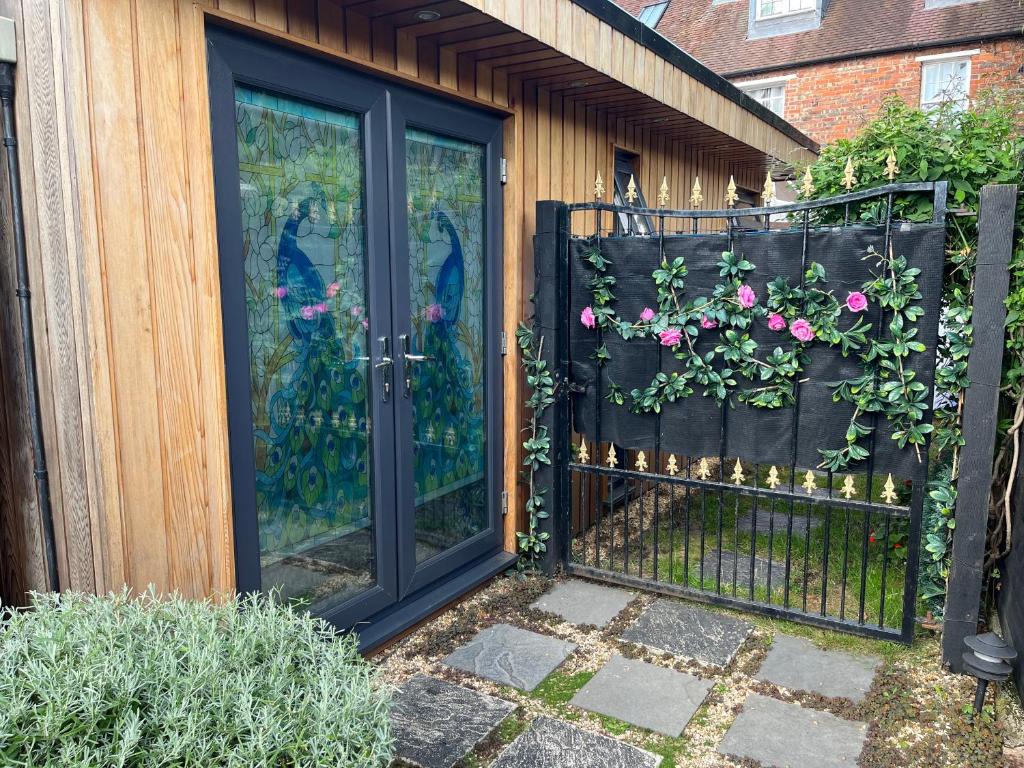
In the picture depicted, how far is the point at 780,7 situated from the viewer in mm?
14531

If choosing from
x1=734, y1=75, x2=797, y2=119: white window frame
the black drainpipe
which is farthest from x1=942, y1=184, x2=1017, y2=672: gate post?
x1=734, y1=75, x2=797, y2=119: white window frame

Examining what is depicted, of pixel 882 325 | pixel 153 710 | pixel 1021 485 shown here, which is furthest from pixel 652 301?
pixel 153 710

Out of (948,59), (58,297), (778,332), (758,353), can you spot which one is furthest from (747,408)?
(948,59)

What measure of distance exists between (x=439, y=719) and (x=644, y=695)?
0.77 meters

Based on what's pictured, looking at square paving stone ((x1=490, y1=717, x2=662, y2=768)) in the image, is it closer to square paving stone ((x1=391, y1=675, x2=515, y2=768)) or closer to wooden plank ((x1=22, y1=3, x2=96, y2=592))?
square paving stone ((x1=391, y1=675, x2=515, y2=768))

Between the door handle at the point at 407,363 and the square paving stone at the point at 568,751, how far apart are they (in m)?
1.41

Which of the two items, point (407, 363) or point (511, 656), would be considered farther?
A: point (407, 363)

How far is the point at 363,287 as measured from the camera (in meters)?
2.96

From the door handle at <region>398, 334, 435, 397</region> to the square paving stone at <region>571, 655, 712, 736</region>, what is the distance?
139 centimetres

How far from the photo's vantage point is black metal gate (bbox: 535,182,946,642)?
2.98 meters

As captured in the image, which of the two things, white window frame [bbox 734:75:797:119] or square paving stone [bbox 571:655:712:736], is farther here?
white window frame [bbox 734:75:797:119]

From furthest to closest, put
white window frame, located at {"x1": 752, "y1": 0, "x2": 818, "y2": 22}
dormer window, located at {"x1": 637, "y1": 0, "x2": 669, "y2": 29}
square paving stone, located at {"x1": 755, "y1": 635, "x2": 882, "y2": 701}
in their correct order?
dormer window, located at {"x1": 637, "y1": 0, "x2": 669, "y2": 29}
white window frame, located at {"x1": 752, "y1": 0, "x2": 818, "y2": 22}
square paving stone, located at {"x1": 755, "y1": 635, "x2": 882, "y2": 701}

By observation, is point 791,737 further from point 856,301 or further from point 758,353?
point 856,301

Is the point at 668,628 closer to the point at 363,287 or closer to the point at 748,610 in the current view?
the point at 748,610
